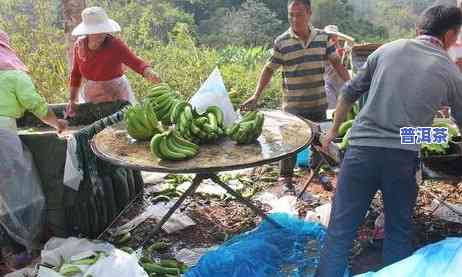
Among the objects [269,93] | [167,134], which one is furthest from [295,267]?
[269,93]

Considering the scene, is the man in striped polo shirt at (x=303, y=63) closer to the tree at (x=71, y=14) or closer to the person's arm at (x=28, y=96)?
the person's arm at (x=28, y=96)

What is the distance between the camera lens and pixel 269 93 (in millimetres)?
10477

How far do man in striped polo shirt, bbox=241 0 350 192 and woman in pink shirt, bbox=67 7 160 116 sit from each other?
140 centimetres

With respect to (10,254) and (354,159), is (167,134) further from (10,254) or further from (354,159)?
(10,254)

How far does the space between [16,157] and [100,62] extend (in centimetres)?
169

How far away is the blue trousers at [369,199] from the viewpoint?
2824mm

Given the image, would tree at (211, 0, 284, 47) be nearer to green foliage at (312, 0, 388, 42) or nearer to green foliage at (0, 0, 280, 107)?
green foliage at (312, 0, 388, 42)

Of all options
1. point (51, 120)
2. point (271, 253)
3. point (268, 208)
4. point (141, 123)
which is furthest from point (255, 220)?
point (51, 120)

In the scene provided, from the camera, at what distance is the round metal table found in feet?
10.1

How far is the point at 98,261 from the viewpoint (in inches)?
127

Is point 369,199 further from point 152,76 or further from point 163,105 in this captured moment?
point 152,76

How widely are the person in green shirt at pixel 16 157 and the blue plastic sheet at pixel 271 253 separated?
158cm

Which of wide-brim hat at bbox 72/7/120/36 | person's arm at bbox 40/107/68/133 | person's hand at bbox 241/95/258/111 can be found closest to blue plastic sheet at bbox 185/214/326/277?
person's hand at bbox 241/95/258/111

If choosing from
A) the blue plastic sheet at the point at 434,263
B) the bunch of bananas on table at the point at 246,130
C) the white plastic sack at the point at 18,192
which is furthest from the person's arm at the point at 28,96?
the blue plastic sheet at the point at 434,263
